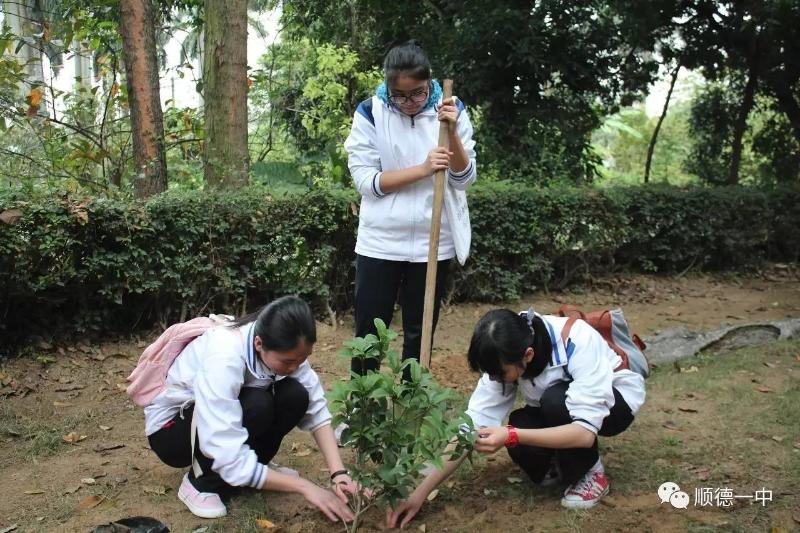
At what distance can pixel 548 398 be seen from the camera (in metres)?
2.88

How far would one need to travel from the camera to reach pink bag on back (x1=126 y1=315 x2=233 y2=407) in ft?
9.62

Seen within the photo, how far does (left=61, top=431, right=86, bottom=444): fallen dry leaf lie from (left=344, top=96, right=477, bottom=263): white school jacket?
193 centimetres

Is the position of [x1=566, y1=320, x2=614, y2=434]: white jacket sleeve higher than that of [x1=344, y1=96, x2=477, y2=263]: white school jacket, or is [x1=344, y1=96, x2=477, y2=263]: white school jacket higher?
[x1=344, y1=96, x2=477, y2=263]: white school jacket

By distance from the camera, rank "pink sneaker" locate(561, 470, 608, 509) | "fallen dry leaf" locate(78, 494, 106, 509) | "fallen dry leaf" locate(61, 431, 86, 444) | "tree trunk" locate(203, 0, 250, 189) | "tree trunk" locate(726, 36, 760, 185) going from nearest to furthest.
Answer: "pink sneaker" locate(561, 470, 608, 509), "fallen dry leaf" locate(78, 494, 106, 509), "fallen dry leaf" locate(61, 431, 86, 444), "tree trunk" locate(203, 0, 250, 189), "tree trunk" locate(726, 36, 760, 185)

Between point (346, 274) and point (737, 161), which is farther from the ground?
point (737, 161)

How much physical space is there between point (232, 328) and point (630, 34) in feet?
28.0

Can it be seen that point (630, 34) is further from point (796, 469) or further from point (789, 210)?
point (796, 469)

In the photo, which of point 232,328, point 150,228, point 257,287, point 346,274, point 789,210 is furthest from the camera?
point 789,210

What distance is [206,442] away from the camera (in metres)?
2.66

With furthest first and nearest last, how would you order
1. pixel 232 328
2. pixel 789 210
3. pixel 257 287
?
pixel 789 210, pixel 257 287, pixel 232 328

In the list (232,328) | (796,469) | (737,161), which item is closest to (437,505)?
(232,328)

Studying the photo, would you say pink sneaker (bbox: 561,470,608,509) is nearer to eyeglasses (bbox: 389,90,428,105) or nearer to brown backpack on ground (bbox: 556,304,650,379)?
brown backpack on ground (bbox: 556,304,650,379)

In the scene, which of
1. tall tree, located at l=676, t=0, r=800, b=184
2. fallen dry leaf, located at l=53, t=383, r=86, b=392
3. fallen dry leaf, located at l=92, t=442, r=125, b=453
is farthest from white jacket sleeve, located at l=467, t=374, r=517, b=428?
tall tree, located at l=676, t=0, r=800, b=184

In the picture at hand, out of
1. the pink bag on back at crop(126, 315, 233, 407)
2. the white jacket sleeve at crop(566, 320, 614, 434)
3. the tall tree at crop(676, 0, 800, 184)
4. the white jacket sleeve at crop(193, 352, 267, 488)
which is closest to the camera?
the white jacket sleeve at crop(193, 352, 267, 488)
